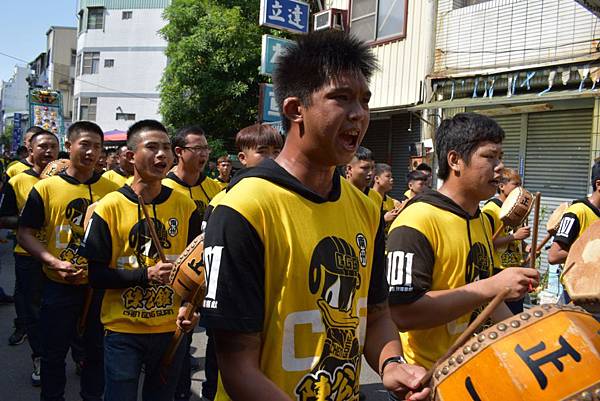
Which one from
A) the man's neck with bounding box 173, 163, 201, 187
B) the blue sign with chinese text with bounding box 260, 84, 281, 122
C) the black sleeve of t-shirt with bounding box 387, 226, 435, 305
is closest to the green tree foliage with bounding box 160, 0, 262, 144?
the blue sign with chinese text with bounding box 260, 84, 281, 122

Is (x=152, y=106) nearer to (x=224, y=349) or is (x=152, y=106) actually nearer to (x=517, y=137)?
(x=517, y=137)

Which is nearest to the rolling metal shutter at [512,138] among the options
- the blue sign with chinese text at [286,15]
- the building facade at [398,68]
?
the building facade at [398,68]

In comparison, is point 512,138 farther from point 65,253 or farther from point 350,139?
point 350,139

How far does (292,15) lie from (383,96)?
2.72 m

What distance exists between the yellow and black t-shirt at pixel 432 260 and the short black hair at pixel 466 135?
272 mm

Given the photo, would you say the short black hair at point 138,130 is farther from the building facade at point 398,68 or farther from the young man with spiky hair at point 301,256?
the building facade at point 398,68

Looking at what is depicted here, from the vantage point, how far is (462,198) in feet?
9.85

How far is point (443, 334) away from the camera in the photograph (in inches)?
109

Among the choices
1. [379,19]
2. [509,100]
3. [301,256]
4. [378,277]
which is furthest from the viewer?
[379,19]

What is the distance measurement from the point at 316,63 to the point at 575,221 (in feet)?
13.7

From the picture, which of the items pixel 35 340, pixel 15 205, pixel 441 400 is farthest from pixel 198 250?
pixel 15 205

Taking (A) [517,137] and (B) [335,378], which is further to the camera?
(A) [517,137]

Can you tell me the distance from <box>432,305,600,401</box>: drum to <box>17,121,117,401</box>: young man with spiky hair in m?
3.09

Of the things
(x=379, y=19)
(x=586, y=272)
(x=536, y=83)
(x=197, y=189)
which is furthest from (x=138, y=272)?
(x=379, y=19)
